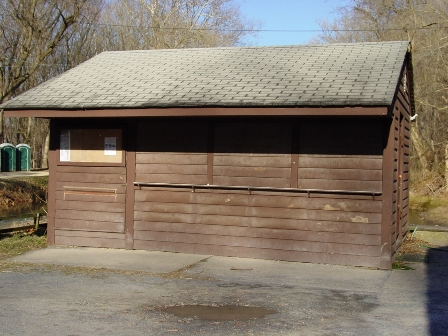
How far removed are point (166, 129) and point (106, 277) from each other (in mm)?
3057

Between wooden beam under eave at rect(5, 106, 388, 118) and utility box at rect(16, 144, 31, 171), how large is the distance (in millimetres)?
27457

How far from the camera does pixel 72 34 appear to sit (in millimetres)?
35062

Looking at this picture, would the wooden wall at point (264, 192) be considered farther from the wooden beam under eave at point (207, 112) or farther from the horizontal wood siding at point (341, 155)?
the wooden beam under eave at point (207, 112)

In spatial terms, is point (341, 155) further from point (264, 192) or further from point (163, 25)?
point (163, 25)

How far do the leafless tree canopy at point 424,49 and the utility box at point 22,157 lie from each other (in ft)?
68.3

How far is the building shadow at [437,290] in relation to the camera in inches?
250

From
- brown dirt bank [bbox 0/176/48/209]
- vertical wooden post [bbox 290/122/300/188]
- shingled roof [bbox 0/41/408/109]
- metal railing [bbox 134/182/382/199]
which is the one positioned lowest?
brown dirt bank [bbox 0/176/48/209]

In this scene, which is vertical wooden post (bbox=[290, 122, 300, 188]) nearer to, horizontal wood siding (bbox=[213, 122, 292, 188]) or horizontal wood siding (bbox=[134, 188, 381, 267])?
horizontal wood siding (bbox=[213, 122, 292, 188])

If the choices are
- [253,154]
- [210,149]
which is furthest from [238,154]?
[210,149]

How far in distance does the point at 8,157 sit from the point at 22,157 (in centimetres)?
132

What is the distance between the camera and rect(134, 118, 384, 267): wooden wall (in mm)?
9633

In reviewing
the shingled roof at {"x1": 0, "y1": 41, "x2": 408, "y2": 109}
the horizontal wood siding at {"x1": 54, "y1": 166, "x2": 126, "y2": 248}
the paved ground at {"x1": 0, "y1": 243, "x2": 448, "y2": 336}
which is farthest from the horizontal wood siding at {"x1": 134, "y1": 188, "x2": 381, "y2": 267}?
the shingled roof at {"x1": 0, "y1": 41, "x2": 408, "y2": 109}

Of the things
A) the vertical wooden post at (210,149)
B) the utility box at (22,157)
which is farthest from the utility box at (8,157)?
the vertical wooden post at (210,149)

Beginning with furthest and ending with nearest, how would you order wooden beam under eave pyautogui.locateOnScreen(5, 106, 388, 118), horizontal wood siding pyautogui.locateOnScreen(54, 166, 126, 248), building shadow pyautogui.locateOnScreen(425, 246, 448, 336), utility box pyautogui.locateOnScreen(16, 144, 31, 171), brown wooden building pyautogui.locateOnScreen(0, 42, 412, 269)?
utility box pyautogui.locateOnScreen(16, 144, 31, 171) → horizontal wood siding pyautogui.locateOnScreen(54, 166, 126, 248) → brown wooden building pyautogui.locateOnScreen(0, 42, 412, 269) → wooden beam under eave pyautogui.locateOnScreen(5, 106, 388, 118) → building shadow pyautogui.locateOnScreen(425, 246, 448, 336)
